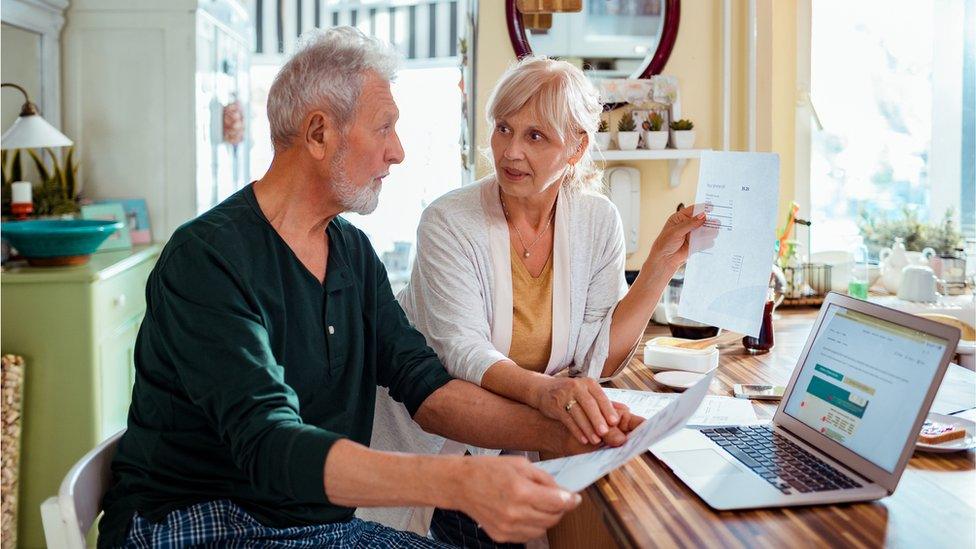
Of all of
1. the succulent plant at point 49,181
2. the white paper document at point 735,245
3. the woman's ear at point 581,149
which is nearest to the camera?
the white paper document at point 735,245

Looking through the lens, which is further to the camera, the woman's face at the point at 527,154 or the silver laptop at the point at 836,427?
the woman's face at the point at 527,154

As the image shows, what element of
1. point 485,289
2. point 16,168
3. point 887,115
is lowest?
point 485,289

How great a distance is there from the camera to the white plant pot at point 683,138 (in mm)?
3070

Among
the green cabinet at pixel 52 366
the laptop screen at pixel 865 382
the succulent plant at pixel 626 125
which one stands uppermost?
the succulent plant at pixel 626 125

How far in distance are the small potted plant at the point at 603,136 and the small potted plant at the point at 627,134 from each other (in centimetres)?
4

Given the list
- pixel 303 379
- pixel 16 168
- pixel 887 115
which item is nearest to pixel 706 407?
pixel 303 379

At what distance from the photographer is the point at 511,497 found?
3.49ft

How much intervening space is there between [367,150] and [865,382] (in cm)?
86

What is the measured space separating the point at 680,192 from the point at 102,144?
2432mm

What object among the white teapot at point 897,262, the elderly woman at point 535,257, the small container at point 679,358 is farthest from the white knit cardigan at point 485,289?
the white teapot at point 897,262

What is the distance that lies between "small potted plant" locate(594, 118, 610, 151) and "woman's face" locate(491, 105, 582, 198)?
1.05 m

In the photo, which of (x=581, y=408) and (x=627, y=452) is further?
(x=581, y=408)

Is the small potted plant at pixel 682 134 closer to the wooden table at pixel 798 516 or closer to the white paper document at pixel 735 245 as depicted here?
the white paper document at pixel 735 245

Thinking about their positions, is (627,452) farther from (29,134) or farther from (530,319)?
(29,134)
